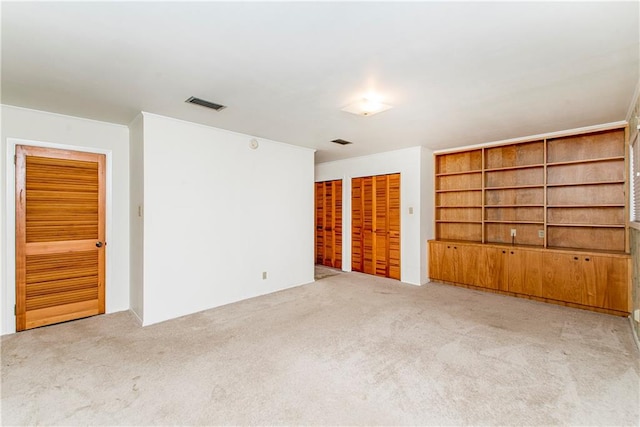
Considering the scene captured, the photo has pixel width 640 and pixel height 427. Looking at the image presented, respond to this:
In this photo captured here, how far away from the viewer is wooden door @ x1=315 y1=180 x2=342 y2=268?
631 cm

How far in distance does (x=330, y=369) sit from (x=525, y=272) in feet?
11.2

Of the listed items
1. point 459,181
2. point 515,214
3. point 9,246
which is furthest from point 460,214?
point 9,246

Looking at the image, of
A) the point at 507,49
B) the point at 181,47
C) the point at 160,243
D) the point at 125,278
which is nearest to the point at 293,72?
the point at 181,47

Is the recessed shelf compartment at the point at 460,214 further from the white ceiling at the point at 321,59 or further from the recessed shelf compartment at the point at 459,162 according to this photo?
the white ceiling at the point at 321,59

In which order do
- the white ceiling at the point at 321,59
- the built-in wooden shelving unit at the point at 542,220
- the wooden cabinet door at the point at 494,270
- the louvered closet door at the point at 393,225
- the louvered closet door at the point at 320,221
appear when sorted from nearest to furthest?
the white ceiling at the point at 321,59 → the built-in wooden shelving unit at the point at 542,220 → the wooden cabinet door at the point at 494,270 → the louvered closet door at the point at 393,225 → the louvered closet door at the point at 320,221

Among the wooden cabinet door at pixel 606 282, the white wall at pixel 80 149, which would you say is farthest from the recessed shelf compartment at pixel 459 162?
the white wall at pixel 80 149

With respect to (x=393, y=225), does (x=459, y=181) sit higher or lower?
higher

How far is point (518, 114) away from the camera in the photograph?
3.36 m

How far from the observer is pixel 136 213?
11.6ft

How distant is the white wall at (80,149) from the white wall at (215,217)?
697 millimetres

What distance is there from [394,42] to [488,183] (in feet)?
12.7

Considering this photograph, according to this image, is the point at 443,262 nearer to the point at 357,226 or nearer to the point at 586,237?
the point at 357,226

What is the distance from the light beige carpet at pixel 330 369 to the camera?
1886 millimetres

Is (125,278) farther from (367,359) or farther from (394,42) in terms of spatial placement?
(394,42)
